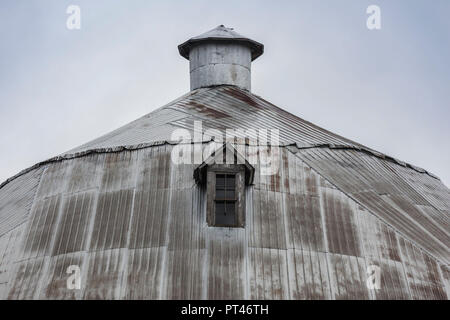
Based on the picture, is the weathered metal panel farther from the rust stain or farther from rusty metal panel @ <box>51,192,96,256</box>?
the rust stain

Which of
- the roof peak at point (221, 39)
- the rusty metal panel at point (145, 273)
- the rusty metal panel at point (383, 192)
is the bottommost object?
the rusty metal panel at point (145, 273)

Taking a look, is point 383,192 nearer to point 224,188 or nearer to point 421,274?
point 421,274

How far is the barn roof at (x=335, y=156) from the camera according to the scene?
23.8 metres

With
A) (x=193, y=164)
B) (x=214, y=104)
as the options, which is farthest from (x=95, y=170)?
(x=214, y=104)

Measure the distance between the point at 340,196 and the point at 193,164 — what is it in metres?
3.72

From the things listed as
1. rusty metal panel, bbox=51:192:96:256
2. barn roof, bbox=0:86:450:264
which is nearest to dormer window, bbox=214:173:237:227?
barn roof, bbox=0:86:450:264

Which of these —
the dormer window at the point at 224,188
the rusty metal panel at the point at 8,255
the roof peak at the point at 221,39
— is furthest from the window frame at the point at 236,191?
the roof peak at the point at 221,39

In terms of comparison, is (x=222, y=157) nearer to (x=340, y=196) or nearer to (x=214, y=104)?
(x=340, y=196)

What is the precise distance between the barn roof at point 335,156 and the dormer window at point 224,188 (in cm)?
227

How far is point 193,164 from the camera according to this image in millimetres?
23422

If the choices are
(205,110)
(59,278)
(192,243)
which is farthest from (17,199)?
(192,243)

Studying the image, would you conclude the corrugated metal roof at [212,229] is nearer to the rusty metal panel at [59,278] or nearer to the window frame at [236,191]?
the rusty metal panel at [59,278]
